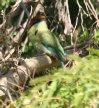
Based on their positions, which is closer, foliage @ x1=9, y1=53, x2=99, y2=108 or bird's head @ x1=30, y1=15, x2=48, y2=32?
foliage @ x1=9, y1=53, x2=99, y2=108

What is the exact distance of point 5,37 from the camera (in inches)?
131

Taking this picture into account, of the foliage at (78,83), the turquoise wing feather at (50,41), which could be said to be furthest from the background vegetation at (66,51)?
the turquoise wing feather at (50,41)

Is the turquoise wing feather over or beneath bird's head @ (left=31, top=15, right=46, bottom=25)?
beneath

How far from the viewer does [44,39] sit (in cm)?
389

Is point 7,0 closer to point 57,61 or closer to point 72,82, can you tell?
point 57,61

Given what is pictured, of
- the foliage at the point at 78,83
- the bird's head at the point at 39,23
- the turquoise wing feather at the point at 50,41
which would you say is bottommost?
the turquoise wing feather at the point at 50,41

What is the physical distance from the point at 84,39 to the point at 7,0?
0.87 metres

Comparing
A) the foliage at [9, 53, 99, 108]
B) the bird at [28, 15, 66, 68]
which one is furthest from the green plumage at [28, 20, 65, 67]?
the foliage at [9, 53, 99, 108]

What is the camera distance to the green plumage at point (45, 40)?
3.81 m

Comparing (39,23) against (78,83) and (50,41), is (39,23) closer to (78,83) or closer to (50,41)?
(50,41)

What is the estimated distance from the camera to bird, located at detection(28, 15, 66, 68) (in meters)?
3.79

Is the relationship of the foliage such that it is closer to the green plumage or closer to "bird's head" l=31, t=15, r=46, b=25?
the green plumage

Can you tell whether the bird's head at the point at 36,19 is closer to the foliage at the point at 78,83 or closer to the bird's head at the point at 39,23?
the bird's head at the point at 39,23

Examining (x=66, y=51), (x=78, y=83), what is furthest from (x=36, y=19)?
(x=78, y=83)
